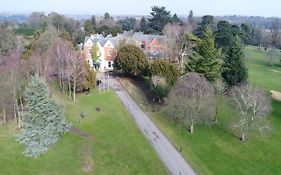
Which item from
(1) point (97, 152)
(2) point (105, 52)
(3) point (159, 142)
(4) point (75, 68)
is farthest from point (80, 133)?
(2) point (105, 52)

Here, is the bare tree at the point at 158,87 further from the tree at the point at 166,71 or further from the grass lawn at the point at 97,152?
the grass lawn at the point at 97,152

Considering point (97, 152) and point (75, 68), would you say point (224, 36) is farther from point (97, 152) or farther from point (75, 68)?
point (97, 152)

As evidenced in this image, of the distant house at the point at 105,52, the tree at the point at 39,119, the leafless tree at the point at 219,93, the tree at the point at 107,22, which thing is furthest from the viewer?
the tree at the point at 107,22

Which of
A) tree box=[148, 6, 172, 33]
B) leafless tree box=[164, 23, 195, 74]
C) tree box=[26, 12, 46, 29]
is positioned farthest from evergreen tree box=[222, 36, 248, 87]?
tree box=[26, 12, 46, 29]

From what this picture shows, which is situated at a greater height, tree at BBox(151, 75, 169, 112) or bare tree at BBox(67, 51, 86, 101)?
bare tree at BBox(67, 51, 86, 101)

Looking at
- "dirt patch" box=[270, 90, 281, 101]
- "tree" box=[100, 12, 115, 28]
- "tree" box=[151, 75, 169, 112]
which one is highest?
"tree" box=[100, 12, 115, 28]

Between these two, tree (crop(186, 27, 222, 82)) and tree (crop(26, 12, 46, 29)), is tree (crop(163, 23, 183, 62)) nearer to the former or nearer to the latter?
tree (crop(186, 27, 222, 82))

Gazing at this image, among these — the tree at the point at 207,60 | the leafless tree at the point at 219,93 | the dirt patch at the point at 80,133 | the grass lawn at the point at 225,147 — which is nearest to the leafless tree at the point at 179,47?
the tree at the point at 207,60
